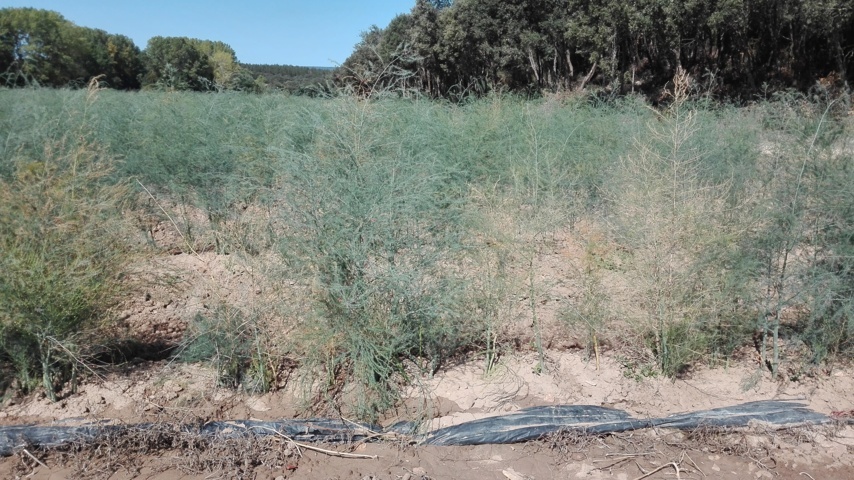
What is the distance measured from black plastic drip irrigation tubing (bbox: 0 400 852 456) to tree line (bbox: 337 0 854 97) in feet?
31.8

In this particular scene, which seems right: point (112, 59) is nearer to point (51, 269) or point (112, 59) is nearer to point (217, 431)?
point (51, 269)

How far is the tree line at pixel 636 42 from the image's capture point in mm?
16062

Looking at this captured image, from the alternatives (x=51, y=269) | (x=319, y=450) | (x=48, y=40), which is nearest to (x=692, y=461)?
(x=319, y=450)

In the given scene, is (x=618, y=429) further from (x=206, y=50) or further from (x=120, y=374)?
(x=206, y=50)

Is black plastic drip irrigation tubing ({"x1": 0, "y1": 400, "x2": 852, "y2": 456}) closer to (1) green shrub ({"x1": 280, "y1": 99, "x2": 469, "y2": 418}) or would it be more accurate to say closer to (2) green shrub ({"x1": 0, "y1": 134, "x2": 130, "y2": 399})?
(1) green shrub ({"x1": 280, "y1": 99, "x2": 469, "y2": 418})

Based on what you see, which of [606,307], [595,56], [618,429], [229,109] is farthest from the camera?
[595,56]

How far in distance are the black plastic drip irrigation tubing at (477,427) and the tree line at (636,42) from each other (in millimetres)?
9679

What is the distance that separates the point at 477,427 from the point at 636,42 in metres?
18.7

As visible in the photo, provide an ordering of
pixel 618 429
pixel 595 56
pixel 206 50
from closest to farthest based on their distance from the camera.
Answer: pixel 618 429, pixel 595 56, pixel 206 50

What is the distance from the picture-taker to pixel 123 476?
11.4 ft

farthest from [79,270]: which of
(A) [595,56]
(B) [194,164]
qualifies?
(A) [595,56]

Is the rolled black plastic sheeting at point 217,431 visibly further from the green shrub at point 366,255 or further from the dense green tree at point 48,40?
the dense green tree at point 48,40

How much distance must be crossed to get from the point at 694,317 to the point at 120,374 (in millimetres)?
3916

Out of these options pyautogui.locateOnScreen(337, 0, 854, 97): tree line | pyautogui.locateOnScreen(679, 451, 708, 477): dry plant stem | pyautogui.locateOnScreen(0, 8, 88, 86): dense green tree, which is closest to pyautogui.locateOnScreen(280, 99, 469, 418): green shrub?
pyautogui.locateOnScreen(679, 451, 708, 477): dry plant stem
